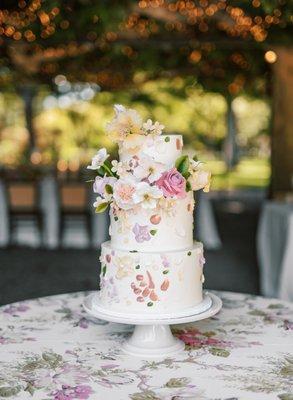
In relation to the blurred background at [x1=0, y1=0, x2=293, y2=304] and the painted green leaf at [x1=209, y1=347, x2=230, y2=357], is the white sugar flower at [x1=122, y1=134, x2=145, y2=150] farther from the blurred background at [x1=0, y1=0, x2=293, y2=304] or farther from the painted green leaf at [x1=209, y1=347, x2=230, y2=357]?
the painted green leaf at [x1=209, y1=347, x2=230, y2=357]

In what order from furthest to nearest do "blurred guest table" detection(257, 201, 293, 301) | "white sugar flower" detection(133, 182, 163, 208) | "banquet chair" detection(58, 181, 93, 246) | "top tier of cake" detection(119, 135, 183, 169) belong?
"banquet chair" detection(58, 181, 93, 246) < "blurred guest table" detection(257, 201, 293, 301) < "top tier of cake" detection(119, 135, 183, 169) < "white sugar flower" detection(133, 182, 163, 208)

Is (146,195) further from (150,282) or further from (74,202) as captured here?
(74,202)

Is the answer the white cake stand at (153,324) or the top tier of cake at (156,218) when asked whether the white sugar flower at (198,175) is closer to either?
the top tier of cake at (156,218)

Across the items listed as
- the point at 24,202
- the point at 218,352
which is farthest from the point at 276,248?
the point at 218,352

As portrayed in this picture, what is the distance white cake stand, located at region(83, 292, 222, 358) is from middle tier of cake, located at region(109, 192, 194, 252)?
0.64 feet

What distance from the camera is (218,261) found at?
22.8 feet

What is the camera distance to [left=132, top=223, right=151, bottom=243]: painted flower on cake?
6.05 ft

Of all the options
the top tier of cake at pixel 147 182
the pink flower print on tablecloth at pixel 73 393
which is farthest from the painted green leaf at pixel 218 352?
the pink flower print on tablecloth at pixel 73 393

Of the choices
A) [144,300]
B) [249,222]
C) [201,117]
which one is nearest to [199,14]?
[249,222]

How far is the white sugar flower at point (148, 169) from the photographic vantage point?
177 cm

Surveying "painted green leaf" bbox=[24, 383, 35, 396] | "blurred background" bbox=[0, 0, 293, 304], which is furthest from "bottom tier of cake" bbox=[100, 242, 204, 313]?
"blurred background" bbox=[0, 0, 293, 304]

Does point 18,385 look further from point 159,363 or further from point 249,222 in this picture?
point 249,222

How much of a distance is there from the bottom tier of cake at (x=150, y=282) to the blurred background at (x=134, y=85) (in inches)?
19.2

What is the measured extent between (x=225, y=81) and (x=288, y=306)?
9756mm
